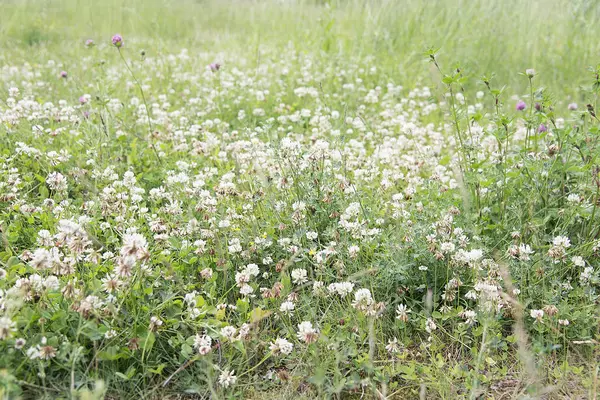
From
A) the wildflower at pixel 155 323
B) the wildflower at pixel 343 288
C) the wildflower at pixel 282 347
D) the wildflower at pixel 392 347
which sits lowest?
the wildflower at pixel 392 347

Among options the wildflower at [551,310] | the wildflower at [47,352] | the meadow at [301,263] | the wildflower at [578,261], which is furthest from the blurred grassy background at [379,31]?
the wildflower at [47,352]

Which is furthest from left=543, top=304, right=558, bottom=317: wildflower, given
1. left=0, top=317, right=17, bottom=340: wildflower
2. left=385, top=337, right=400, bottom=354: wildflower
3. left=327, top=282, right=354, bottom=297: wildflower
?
left=0, top=317, right=17, bottom=340: wildflower

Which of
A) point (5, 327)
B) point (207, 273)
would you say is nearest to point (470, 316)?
point (207, 273)

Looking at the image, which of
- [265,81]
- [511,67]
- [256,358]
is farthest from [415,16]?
[256,358]

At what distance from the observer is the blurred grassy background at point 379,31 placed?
252 inches

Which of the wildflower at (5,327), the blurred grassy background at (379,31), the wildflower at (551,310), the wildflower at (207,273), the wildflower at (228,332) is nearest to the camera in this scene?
the wildflower at (5,327)

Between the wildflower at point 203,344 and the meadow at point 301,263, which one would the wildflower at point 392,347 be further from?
the wildflower at point 203,344

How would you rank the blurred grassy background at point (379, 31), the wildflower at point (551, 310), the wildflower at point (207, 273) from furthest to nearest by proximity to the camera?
the blurred grassy background at point (379, 31), the wildflower at point (207, 273), the wildflower at point (551, 310)

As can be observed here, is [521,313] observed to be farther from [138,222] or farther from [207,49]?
[207,49]

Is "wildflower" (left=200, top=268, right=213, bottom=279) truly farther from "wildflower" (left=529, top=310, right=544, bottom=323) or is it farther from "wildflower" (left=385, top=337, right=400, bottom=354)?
"wildflower" (left=529, top=310, right=544, bottom=323)

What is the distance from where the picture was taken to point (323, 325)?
2400 mm

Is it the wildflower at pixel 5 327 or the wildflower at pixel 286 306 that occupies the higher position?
the wildflower at pixel 5 327

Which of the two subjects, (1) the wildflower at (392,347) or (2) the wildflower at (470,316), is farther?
(2) the wildflower at (470,316)

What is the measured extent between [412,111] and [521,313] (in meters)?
3.19
